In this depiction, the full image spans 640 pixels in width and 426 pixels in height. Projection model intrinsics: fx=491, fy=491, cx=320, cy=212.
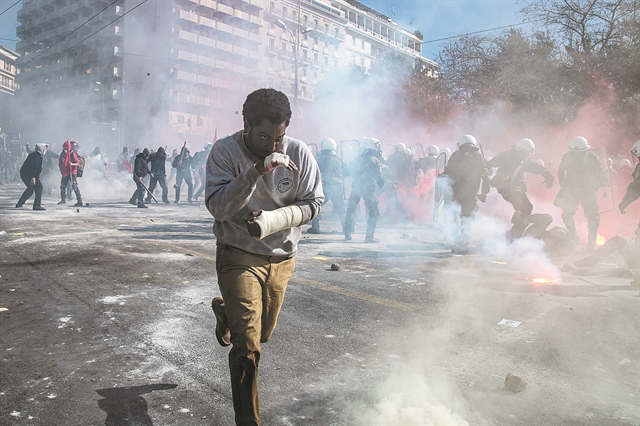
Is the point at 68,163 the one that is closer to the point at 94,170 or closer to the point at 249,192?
the point at 94,170

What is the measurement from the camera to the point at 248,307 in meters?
2.19

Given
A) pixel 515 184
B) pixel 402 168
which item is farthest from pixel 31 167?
pixel 515 184

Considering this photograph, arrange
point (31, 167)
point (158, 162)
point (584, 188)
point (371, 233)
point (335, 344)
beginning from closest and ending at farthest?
point (335, 344) < point (584, 188) < point (371, 233) < point (31, 167) < point (158, 162)

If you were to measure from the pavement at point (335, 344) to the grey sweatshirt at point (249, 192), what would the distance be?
891 millimetres

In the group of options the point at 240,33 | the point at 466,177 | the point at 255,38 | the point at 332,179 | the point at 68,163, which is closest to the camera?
the point at 466,177

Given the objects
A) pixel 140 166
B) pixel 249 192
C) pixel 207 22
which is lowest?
pixel 249 192

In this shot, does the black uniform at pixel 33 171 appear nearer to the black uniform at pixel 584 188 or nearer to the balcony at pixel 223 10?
the black uniform at pixel 584 188

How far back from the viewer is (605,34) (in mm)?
18047

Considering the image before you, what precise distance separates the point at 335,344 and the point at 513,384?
48.6 inches

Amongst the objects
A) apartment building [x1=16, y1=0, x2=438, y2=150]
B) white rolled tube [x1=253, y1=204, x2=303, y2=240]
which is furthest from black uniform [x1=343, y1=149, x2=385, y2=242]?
apartment building [x1=16, y1=0, x2=438, y2=150]

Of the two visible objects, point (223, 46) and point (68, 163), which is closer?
point (68, 163)

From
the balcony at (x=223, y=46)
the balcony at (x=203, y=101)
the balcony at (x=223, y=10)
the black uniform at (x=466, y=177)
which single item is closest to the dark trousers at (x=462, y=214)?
the black uniform at (x=466, y=177)

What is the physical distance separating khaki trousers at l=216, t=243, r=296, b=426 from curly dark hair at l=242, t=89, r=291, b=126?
620mm

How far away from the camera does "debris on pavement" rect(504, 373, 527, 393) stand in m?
2.83
